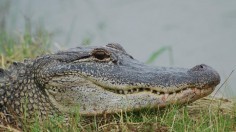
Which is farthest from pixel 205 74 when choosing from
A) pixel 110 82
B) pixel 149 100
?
pixel 110 82

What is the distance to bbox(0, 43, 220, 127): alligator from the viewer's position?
5.04m

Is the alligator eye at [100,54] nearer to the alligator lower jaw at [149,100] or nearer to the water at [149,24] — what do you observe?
the alligator lower jaw at [149,100]

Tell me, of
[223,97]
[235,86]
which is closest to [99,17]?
[235,86]

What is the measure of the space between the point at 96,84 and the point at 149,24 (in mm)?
8310

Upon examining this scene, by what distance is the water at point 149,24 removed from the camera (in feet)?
38.3

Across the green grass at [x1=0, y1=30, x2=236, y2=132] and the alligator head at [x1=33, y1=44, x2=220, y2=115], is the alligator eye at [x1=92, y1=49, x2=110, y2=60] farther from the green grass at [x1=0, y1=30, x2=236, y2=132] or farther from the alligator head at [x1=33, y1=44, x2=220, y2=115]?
the green grass at [x1=0, y1=30, x2=236, y2=132]

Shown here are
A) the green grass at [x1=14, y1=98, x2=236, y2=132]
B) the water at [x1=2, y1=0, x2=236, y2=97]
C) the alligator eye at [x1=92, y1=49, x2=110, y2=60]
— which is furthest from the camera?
the water at [x1=2, y1=0, x2=236, y2=97]

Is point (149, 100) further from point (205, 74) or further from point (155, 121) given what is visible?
point (205, 74)

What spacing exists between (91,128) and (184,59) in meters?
6.46

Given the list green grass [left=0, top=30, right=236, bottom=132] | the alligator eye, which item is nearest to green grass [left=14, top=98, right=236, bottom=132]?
green grass [left=0, top=30, right=236, bottom=132]

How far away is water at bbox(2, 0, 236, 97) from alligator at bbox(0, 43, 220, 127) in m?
5.49

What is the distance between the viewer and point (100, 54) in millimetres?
5328

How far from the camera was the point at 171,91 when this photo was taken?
198 inches

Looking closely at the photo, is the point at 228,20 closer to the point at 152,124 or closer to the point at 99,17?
the point at 99,17
